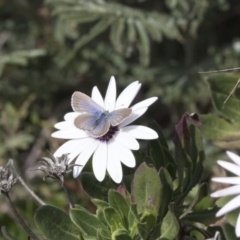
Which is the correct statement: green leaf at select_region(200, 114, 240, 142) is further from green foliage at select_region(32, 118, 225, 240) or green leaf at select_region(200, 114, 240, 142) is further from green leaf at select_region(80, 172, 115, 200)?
green leaf at select_region(80, 172, 115, 200)

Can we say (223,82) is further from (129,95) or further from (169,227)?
(169,227)

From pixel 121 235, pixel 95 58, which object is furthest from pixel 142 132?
pixel 95 58

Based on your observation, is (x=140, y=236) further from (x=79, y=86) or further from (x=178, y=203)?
(x=79, y=86)

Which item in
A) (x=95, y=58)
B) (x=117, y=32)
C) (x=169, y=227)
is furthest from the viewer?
(x=95, y=58)

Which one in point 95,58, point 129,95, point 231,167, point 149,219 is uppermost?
point 129,95

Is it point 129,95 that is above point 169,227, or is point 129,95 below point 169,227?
above

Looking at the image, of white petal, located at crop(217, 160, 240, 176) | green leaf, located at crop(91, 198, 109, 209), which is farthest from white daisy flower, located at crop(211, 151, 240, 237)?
green leaf, located at crop(91, 198, 109, 209)
